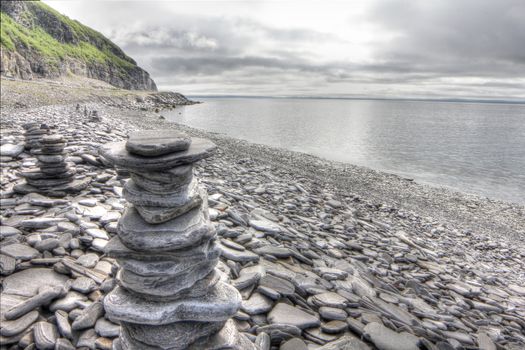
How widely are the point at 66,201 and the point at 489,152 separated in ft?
198

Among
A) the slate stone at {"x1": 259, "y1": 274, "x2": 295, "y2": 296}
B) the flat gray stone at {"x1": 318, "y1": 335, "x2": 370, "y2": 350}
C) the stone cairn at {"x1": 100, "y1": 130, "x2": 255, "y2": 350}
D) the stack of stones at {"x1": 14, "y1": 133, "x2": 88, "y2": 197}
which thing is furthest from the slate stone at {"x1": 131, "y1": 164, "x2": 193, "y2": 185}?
the stack of stones at {"x1": 14, "y1": 133, "x2": 88, "y2": 197}

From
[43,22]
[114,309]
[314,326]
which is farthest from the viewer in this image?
[43,22]

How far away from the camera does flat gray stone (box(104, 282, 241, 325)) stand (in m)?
3.62

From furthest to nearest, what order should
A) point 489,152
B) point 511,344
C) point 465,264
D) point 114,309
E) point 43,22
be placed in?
point 43,22 < point 489,152 < point 465,264 < point 511,344 < point 114,309

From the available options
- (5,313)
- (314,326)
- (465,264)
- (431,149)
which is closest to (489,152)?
(431,149)

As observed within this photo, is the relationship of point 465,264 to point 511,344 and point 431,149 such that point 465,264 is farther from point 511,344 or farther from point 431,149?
point 431,149

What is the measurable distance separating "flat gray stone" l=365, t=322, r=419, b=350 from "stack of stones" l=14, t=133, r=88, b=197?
8.03 meters

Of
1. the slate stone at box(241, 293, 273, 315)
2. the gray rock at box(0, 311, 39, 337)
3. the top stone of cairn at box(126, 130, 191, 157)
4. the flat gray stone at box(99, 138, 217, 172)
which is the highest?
the top stone of cairn at box(126, 130, 191, 157)

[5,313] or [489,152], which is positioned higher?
[5,313]

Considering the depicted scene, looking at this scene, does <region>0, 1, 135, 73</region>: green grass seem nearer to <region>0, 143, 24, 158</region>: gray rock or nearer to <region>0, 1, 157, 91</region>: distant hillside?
<region>0, 1, 157, 91</region>: distant hillside

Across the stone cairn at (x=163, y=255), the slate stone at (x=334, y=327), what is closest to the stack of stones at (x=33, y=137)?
the stone cairn at (x=163, y=255)

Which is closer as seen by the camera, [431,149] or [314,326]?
[314,326]

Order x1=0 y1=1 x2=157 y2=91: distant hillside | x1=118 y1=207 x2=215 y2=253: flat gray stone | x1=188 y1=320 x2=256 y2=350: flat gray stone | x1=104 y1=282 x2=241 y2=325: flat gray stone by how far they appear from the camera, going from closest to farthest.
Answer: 1. x1=104 y1=282 x2=241 y2=325: flat gray stone
2. x1=118 y1=207 x2=215 y2=253: flat gray stone
3. x1=188 y1=320 x2=256 y2=350: flat gray stone
4. x1=0 y1=1 x2=157 y2=91: distant hillside

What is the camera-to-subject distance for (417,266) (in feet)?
31.4
